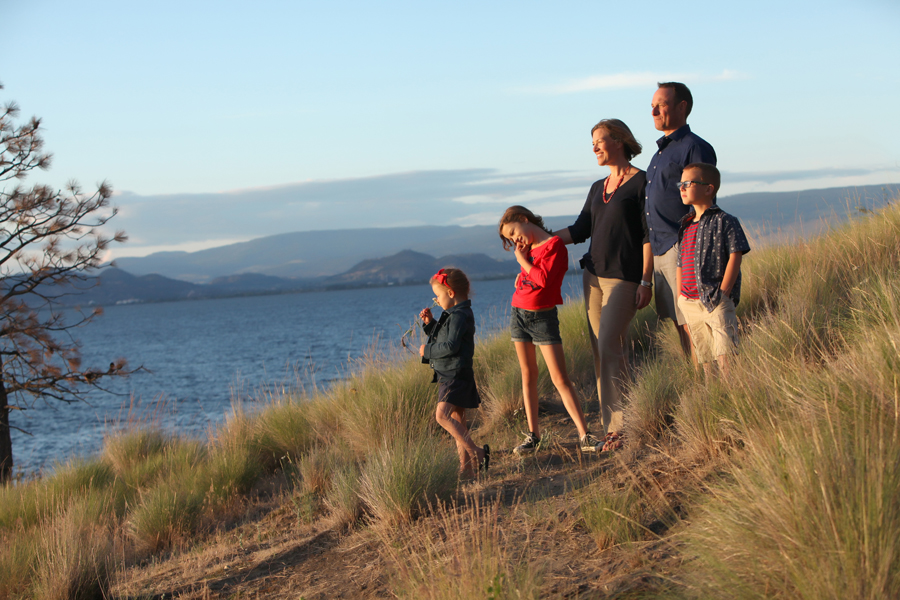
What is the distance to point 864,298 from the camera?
5359mm

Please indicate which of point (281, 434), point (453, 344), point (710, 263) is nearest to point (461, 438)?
point (453, 344)

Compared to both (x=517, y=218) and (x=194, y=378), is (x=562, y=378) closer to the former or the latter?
(x=517, y=218)

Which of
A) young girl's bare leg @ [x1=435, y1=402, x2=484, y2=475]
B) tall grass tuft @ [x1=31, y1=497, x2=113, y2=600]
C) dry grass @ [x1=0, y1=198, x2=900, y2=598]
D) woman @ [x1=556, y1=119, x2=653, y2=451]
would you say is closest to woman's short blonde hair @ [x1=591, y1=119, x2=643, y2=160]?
woman @ [x1=556, y1=119, x2=653, y2=451]

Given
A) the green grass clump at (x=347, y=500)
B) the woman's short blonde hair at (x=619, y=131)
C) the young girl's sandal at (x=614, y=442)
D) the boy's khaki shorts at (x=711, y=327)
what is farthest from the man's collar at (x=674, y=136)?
the green grass clump at (x=347, y=500)

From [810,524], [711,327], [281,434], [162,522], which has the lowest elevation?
[162,522]

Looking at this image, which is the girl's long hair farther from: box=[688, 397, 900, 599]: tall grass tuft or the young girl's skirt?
box=[688, 397, 900, 599]: tall grass tuft

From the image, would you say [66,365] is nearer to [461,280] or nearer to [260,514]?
[260,514]

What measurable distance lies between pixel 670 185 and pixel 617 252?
0.59m

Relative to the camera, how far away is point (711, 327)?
14.3 ft

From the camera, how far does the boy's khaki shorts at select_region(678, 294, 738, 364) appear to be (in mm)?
4238

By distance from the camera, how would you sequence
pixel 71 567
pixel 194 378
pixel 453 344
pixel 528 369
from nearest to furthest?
pixel 71 567 → pixel 453 344 → pixel 528 369 → pixel 194 378

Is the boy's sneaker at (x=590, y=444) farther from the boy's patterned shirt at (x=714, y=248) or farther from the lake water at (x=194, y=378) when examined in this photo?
the lake water at (x=194, y=378)

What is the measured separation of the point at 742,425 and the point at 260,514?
13.9 ft

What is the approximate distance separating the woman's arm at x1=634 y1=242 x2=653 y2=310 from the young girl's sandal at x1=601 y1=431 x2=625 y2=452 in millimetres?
924
